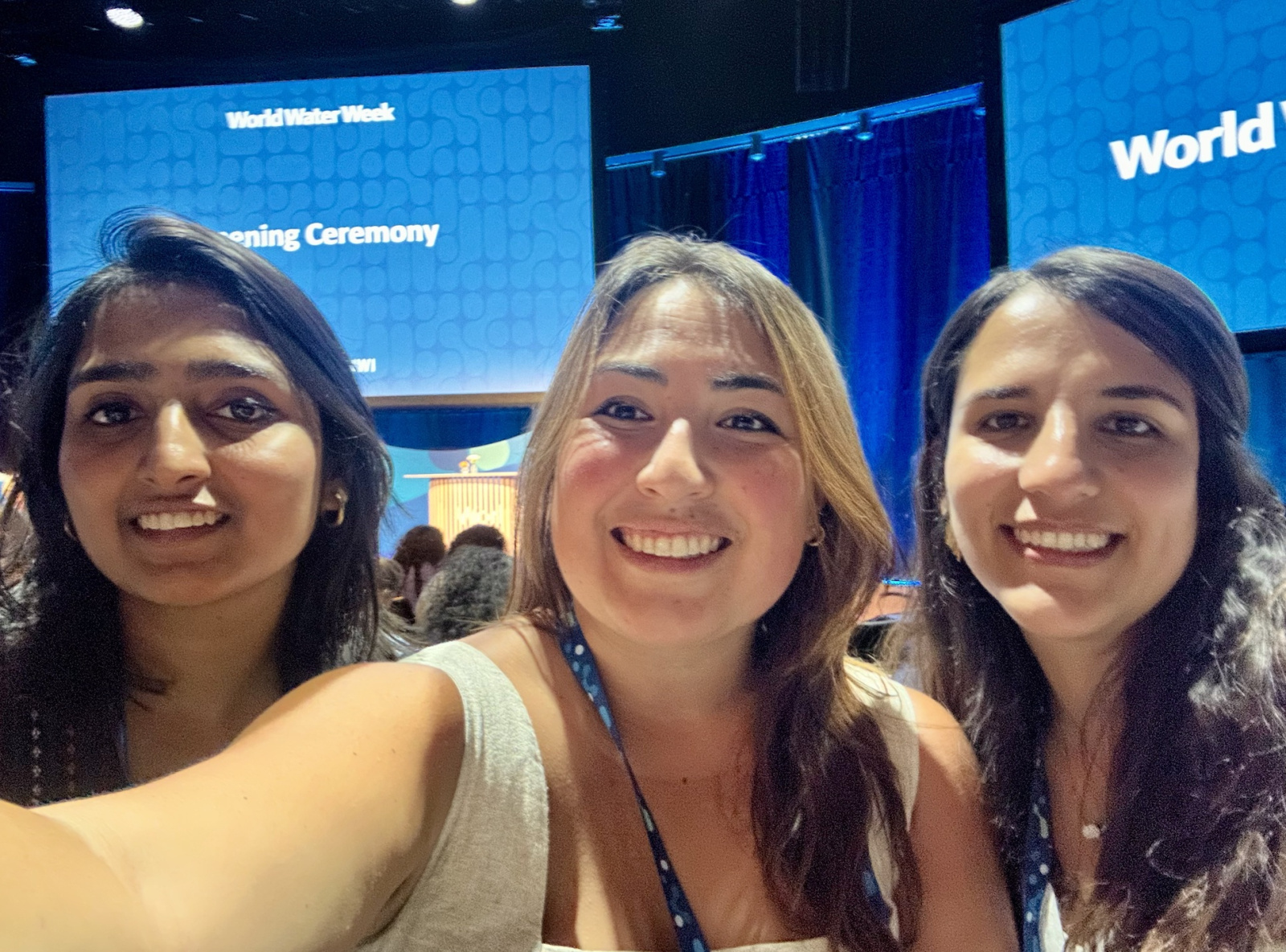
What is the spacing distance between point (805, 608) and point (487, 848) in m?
0.64

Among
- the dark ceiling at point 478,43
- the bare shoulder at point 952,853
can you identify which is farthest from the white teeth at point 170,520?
the dark ceiling at point 478,43

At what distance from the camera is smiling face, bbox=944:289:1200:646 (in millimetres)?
1265

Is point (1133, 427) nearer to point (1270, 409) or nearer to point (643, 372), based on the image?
point (643, 372)

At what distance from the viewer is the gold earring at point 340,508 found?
4.76 feet

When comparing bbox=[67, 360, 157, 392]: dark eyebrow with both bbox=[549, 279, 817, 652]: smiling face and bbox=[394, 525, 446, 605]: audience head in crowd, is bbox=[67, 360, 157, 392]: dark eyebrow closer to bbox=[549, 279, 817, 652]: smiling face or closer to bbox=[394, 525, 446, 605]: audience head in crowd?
bbox=[549, 279, 817, 652]: smiling face

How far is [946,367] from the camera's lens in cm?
150

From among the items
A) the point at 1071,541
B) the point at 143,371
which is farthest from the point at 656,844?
the point at 143,371

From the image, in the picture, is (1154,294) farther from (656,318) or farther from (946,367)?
(656,318)

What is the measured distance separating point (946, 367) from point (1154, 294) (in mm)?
332

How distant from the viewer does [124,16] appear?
3283mm

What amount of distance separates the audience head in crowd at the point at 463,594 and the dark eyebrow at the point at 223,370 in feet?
2.84

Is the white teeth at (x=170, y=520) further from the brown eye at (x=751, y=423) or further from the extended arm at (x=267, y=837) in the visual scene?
the brown eye at (x=751, y=423)

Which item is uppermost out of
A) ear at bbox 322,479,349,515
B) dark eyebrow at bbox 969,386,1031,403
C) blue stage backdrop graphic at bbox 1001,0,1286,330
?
blue stage backdrop graphic at bbox 1001,0,1286,330

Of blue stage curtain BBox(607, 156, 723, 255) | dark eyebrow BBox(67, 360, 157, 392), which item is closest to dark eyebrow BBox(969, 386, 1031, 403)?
dark eyebrow BBox(67, 360, 157, 392)
